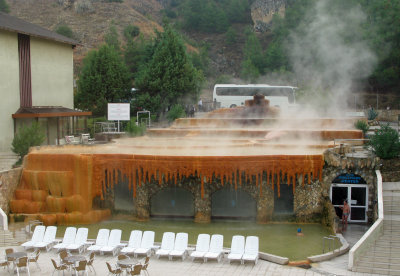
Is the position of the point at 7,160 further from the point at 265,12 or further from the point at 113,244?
the point at 265,12

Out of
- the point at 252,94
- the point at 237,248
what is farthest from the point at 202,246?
the point at 252,94

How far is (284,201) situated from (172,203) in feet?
17.4

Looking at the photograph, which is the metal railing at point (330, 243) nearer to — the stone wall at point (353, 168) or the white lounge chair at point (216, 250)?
the stone wall at point (353, 168)

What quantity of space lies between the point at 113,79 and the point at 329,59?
1116 inches

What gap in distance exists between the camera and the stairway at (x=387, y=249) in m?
16.8

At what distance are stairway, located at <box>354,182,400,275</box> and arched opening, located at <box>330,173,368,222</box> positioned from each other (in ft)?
5.94

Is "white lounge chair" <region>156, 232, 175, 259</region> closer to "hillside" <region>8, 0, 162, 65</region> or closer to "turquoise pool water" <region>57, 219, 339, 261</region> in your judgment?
"turquoise pool water" <region>57, 219, 339, 261</region>

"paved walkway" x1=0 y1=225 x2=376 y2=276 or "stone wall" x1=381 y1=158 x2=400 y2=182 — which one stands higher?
"stone wall" x1=381 y1=158 x2=400 y2=182

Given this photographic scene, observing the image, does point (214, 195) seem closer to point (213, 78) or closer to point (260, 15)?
point (213, 78)

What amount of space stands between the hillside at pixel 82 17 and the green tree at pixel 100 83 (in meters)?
37.2

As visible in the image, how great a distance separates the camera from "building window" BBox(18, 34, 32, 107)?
3303cm

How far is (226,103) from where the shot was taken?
52250mm

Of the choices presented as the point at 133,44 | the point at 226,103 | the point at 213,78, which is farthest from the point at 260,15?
the point at 226,103

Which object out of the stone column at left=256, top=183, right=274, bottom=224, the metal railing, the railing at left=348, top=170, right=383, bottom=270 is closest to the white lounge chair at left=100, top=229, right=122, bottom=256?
the stone column at left=256, top=183, right=274, bottom=224
